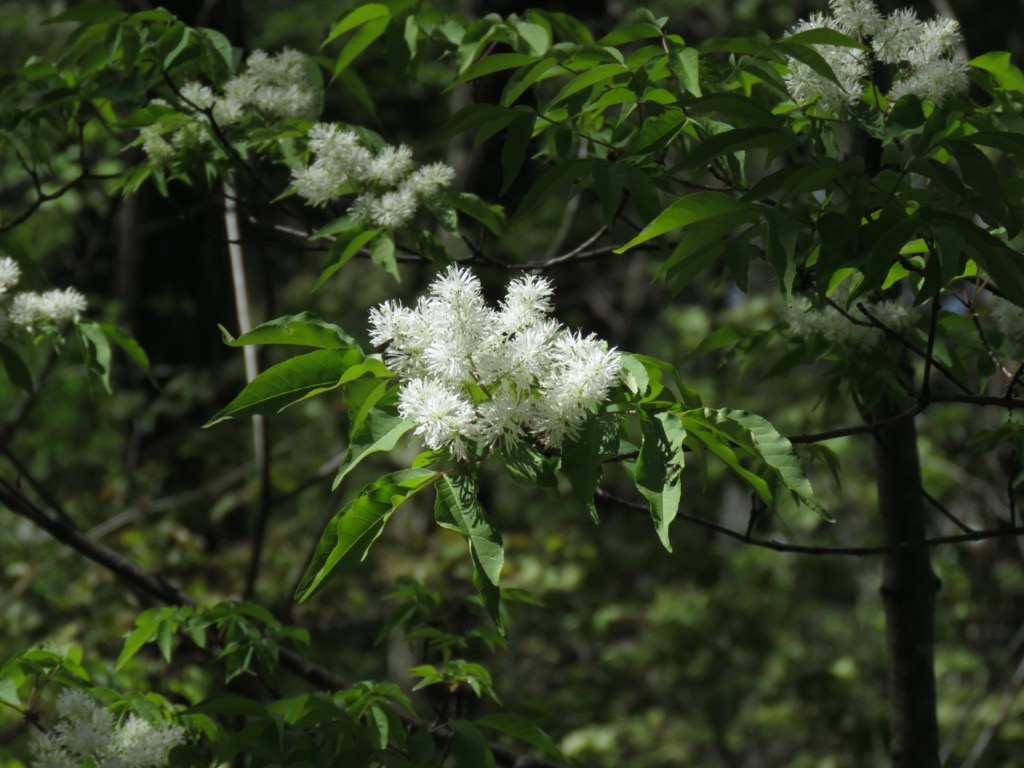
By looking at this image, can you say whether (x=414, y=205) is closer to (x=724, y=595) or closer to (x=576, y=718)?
(x=576, y=718)

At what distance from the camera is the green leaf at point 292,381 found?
1523 mm

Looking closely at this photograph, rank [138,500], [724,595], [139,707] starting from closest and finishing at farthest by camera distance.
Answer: [139,707]
[138,500]
[724,595]

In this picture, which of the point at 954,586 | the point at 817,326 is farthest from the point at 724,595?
the point at 817,326

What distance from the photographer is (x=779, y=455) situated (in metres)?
1.56

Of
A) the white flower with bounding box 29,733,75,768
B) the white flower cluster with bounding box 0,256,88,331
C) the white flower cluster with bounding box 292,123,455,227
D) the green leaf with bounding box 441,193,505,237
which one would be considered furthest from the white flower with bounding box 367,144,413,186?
the white flower with bounding box 29,733,75,768

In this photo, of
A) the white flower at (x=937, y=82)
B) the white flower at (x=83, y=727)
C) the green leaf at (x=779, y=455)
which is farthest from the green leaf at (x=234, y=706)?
the white flower at (x=937, y=82)

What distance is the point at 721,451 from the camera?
155cm

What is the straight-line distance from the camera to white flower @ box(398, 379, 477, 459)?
149cm

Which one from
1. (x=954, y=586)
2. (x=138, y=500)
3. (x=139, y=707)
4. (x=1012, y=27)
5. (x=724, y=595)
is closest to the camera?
(x=139, y=707)

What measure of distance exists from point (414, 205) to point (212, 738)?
1.20m

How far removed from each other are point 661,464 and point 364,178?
118cm

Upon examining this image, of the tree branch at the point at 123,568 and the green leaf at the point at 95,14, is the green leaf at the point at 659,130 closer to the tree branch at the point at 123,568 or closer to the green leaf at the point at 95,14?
the green leaf at the point at 95,14

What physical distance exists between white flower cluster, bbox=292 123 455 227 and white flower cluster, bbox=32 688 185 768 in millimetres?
1132

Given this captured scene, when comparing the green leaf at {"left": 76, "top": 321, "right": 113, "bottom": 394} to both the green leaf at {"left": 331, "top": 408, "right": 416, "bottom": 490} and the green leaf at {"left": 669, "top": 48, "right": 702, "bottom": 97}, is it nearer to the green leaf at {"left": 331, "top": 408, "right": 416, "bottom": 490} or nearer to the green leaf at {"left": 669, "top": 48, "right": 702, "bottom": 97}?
the green leaf at {"left": 331, "top": 408, "right": 416, "bottom": 490}
